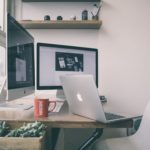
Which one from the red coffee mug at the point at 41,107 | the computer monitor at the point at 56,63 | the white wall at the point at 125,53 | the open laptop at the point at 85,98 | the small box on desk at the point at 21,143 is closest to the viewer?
the small box on desk at the point at 21,143

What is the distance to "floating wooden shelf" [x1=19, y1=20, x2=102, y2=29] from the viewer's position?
2541 mm

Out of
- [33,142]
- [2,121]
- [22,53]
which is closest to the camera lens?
[33,142]

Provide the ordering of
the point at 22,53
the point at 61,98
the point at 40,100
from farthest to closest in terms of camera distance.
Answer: the point at 61,98 < the point at 22,53 < the point at 40,100

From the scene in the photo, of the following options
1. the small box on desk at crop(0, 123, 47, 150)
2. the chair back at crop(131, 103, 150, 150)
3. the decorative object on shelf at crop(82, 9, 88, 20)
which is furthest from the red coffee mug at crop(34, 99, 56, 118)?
the decorative object on shelf at crop(82, 9, 88, 20)

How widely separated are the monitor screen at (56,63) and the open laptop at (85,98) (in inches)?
18.2

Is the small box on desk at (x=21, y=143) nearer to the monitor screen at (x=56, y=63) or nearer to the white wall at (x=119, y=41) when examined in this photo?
the monitor screen at (x=56, y=63)

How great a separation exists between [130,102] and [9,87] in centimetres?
161

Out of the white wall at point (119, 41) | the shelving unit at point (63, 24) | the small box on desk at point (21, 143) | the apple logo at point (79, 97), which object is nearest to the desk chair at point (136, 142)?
the apple logo at point (79, 97)

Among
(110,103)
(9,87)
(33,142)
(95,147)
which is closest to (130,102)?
(110,103)

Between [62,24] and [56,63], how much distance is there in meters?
0.78

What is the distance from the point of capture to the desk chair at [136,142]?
123 centimetres

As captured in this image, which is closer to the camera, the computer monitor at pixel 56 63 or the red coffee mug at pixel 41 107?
the red coffee mug at pixel 41 107

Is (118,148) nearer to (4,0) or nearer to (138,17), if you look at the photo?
(138,17)

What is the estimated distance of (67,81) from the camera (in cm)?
137
